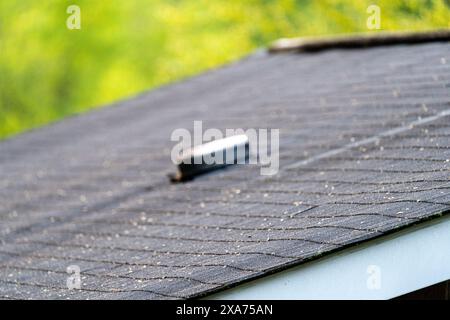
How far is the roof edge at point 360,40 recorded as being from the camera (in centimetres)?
898

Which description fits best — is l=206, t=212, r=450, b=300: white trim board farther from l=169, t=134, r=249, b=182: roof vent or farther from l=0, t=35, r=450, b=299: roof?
l=169, t=134, r=249, b=182: roof vent

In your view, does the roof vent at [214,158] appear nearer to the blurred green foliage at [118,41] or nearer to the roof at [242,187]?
the roof at [242,187]

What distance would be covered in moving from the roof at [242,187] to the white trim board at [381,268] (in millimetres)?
64

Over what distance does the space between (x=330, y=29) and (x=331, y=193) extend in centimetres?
2148

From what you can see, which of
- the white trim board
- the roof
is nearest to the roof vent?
the roof

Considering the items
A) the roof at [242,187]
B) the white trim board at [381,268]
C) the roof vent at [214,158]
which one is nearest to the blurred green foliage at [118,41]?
the roof at [242,187]

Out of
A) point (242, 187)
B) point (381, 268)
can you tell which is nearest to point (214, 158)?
point (242, 187)

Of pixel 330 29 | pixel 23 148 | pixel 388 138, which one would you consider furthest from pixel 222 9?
pixel 388 138

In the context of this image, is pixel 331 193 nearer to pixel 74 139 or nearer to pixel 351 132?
pixel 351 132

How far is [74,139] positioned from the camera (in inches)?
424

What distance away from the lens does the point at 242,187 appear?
6.62 meters

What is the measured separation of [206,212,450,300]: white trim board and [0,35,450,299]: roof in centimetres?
6

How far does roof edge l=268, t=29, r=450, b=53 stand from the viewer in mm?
8977
